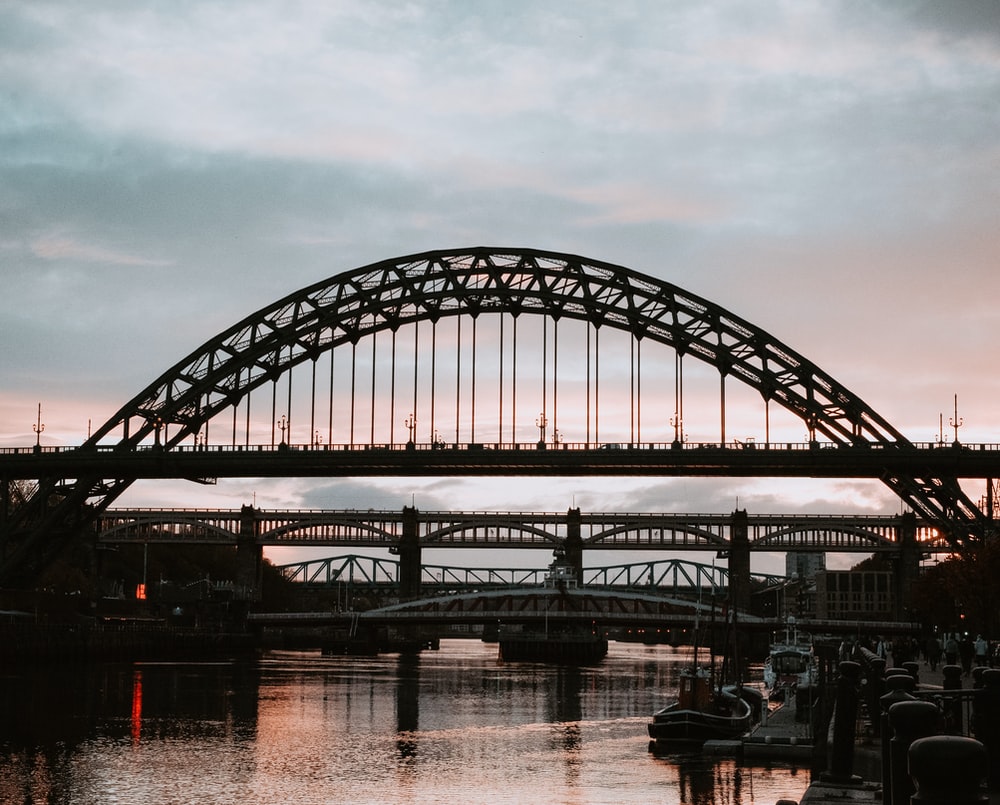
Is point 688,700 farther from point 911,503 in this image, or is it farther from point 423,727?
point 911,503

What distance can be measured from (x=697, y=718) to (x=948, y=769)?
3708 cm

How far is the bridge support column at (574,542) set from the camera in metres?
138

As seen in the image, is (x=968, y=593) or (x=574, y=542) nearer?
(x=968, y=593)

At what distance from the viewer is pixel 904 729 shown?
21.1 feet

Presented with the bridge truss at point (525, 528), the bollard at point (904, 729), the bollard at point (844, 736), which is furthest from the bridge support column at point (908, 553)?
the bollard at point (904, 729)

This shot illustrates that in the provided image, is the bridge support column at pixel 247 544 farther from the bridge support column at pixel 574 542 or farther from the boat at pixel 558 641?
the bridge support column at pixel 574 542

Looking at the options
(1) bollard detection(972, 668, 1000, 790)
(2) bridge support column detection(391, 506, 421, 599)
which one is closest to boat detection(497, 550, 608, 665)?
(2) bridge support column detection(391, 506, 421, 599)

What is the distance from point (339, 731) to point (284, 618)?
82233mm

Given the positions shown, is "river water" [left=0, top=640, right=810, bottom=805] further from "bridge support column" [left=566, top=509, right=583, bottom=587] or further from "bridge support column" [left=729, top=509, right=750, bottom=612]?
"bridge support column" [left=566, top=509, right=583, bottom=587]

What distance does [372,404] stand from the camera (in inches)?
3546

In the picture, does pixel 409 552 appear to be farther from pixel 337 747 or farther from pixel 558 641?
pixel 337 747

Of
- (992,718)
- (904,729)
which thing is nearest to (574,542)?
(992,718)

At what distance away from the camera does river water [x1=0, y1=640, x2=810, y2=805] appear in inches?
1196

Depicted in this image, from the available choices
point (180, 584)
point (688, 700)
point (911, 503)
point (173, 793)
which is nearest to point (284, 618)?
point (180, 584)
